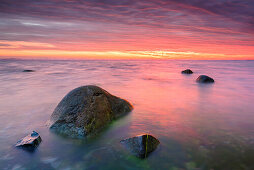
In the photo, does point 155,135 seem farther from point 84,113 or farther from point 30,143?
point 30,143

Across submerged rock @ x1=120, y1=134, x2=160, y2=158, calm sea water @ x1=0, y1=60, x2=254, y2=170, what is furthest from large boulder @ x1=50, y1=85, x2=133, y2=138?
submerged rock @ x1=120, y1=134, x2=160, y2=158

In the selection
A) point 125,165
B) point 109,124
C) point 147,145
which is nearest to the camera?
point 125,165

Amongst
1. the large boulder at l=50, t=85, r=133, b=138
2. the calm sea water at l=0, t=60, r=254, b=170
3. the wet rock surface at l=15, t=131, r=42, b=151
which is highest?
the large boulder at l=50, t=85, r=133, b=138

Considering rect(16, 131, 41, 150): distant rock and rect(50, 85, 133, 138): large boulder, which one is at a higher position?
rect(50, 85, 133, 138): large boulder

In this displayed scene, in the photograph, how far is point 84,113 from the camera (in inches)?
178

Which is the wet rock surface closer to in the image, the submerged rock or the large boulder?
the large boulder

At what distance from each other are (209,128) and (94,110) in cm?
338

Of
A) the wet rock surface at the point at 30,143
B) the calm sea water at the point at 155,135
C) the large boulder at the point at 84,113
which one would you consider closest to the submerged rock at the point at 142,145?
the calm sea water at the point at 155,135

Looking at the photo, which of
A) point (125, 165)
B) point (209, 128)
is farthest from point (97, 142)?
point (209, 128)

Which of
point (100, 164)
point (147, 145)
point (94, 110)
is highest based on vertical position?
point (94, 110)

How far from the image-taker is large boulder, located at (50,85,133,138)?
171 inches

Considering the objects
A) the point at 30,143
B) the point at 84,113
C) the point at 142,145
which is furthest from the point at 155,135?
the point at 30,143

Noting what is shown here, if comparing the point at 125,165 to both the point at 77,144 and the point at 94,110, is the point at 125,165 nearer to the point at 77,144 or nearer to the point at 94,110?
the point at 77,144

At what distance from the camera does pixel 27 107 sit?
273 inches
